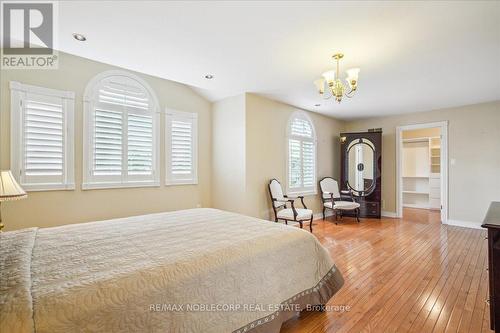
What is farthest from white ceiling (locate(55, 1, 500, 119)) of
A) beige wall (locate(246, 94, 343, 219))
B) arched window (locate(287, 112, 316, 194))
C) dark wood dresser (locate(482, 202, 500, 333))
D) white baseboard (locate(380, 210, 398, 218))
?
white baseboard (locate(380, 210, 398, 218))

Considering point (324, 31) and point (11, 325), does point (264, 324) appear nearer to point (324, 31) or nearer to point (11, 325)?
point (11, 325)

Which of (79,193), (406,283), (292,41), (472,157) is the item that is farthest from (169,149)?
(472,157)

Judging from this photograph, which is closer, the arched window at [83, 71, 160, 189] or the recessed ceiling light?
the recessed ceiling light

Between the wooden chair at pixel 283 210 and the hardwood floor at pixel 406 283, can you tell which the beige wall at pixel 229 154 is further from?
the hardwood floor at pixel 406 283

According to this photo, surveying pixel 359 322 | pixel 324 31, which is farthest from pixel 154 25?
pixel 359 322

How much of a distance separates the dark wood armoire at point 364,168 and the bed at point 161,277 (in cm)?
418

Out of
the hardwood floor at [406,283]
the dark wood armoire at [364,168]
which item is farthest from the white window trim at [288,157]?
the hardwood floor at [406,283]

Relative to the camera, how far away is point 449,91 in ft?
13.0

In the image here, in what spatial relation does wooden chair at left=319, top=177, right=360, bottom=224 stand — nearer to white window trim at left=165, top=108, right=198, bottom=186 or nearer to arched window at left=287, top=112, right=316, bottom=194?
arched window at left=287, top=112, right=316, bottom=194

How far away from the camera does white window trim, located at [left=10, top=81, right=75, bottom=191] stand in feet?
8.79

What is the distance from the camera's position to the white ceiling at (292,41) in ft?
6.52

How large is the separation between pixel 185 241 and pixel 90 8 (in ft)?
6.94

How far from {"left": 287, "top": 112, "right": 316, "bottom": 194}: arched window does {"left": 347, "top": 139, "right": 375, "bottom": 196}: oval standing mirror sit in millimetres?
1055

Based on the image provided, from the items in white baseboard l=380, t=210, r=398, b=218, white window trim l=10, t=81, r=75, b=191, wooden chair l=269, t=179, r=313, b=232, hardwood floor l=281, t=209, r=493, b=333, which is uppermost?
white window trim l=10, t=81, r=75, b=191
